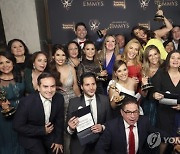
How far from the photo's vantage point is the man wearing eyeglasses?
7.63ft

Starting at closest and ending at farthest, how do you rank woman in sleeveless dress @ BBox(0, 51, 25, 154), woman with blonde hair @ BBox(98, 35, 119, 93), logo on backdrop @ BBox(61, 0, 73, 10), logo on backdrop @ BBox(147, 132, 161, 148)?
1. logo on backdrop @ BBox(147, 132, 161, 148)
2. woman in sleeveless dress @ BBox(0, 51, 25, 154)
3. woman with blonde hair @ BBox(98, 35, 119, 93)
4. logo on backdrop @ BBox(61, 0, 73, 10)

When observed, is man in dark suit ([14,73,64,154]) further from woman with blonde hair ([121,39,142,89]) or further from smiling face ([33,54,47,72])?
woman with blonde hair ([121,39,142,89])

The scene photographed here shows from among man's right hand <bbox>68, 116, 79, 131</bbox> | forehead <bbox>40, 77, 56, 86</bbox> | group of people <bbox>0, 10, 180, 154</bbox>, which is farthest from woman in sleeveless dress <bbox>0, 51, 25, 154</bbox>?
man's right hand <bbox>68, 116, 79, 131</bbox>

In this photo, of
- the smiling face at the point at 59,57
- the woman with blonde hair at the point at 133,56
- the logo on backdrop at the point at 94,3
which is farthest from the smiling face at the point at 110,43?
the logo on backdrop at the point at 94,3

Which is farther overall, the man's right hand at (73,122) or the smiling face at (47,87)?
the smiling face at (47,87)

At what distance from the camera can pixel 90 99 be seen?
8.61 ft

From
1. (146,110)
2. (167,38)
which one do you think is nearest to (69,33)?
(167,38)

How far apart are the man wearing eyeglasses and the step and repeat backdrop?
11.7 feet

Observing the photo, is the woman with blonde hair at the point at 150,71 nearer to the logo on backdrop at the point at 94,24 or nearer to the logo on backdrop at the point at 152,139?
the logo on backdrop at the point at 152,139

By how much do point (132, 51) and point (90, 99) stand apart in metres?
1.22

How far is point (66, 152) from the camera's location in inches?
130

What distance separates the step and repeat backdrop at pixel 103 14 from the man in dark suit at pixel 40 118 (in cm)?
325

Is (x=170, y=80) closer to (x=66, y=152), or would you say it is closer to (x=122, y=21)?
(x=66, y=152)

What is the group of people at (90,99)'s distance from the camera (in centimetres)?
238
